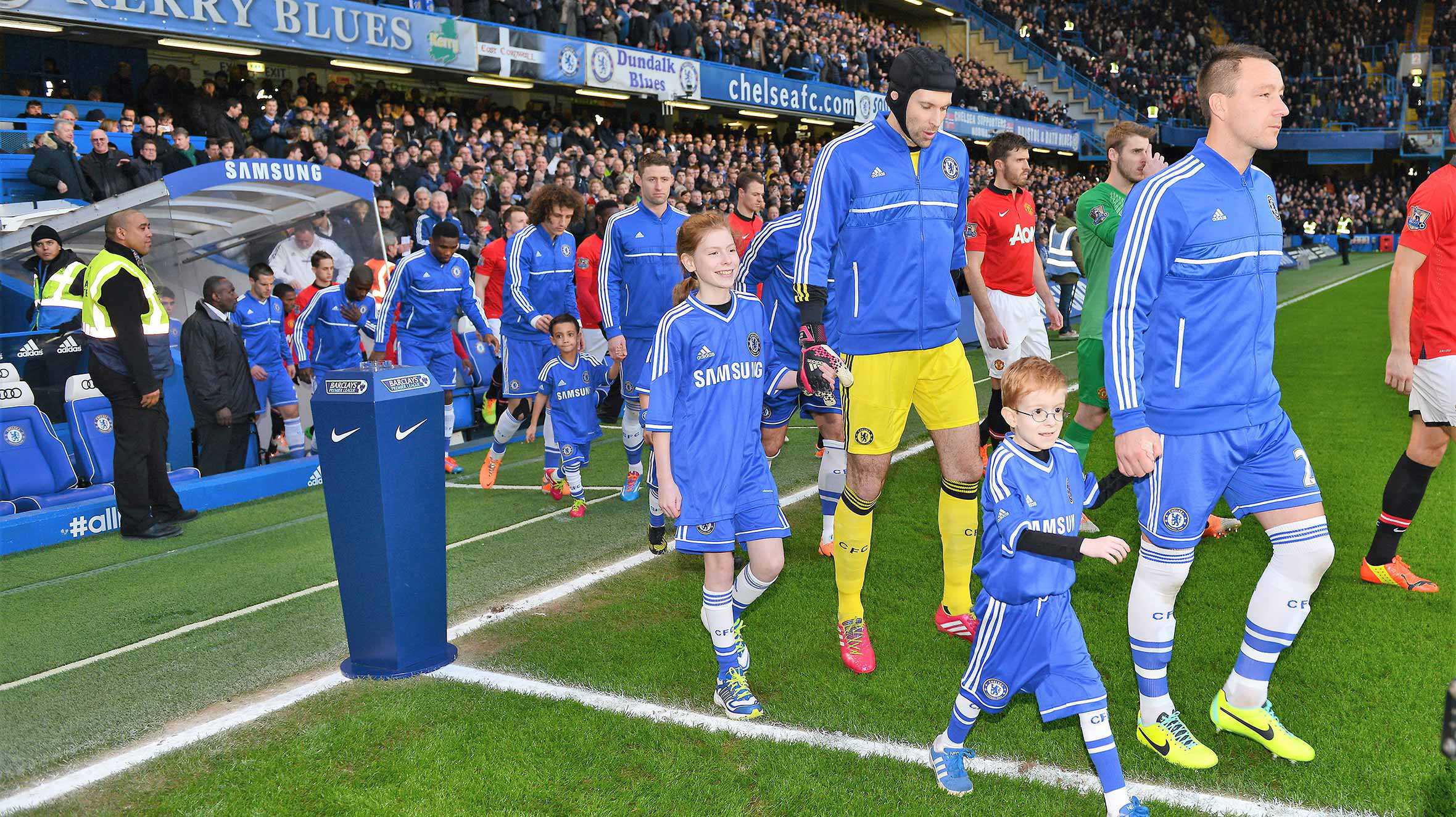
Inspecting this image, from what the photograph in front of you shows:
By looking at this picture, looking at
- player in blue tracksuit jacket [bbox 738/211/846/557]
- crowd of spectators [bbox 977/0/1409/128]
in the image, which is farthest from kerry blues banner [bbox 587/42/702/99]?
crowd of spectators [bbox 977/0/1409/128]

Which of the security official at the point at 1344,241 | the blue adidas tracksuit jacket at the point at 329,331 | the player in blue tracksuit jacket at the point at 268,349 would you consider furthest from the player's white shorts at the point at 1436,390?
the security official at the point at 1344,241

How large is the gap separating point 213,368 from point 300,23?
10504mm

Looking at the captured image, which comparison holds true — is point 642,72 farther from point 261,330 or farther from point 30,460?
point 30,460

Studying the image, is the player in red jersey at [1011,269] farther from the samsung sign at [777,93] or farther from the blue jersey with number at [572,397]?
the samsung sign at [777,93]

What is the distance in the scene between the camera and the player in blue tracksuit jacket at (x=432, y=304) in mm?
9070

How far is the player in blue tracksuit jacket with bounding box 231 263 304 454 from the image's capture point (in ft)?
33.8

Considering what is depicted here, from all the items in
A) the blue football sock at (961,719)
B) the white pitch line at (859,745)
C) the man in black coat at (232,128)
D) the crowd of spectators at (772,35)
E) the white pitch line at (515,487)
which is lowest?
the white pitch line at (515,487)

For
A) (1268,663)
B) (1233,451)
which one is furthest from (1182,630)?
(1233,451)

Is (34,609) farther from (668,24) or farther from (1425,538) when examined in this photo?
(668,24)

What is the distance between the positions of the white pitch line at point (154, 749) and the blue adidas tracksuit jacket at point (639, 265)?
359 cm

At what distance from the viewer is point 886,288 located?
4629mm

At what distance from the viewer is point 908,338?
15.2 ft

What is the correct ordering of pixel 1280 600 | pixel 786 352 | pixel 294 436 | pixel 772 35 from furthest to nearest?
pixel 772 35, pixel 294 436, pixel 786 352, pixel 1280 600

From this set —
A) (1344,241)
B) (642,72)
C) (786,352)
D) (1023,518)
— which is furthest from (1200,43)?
(1023,518)
